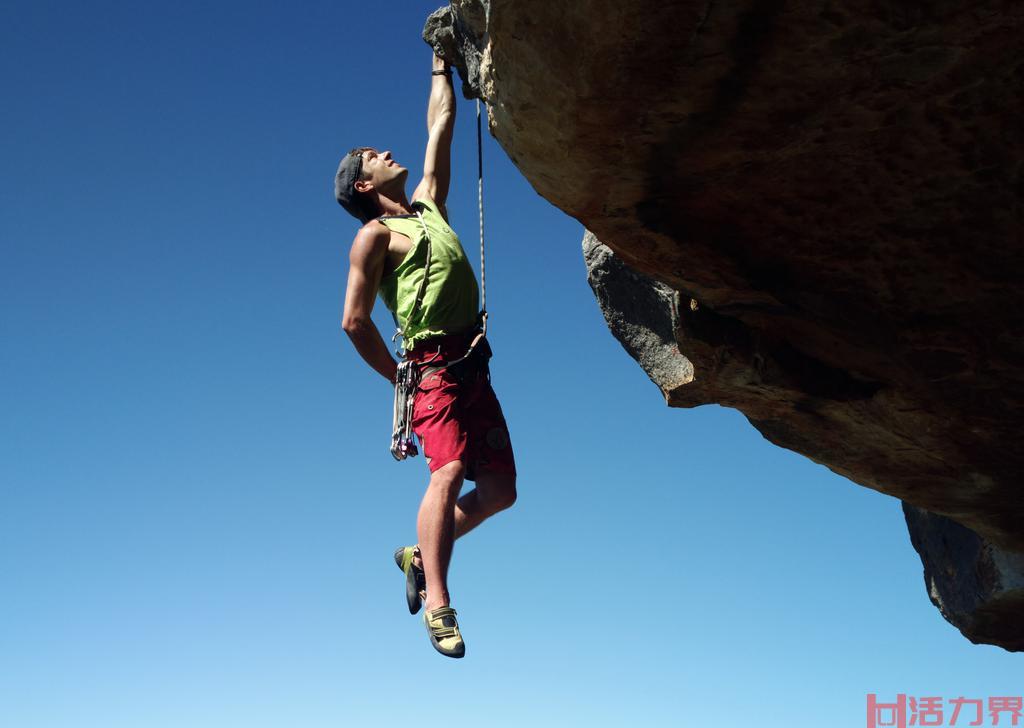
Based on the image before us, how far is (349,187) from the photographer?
201 inches

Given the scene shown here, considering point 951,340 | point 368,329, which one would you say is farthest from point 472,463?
point 951,340

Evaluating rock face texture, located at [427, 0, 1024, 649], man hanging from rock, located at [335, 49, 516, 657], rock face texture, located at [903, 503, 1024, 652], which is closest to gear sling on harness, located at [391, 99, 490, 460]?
man hanging from rock, located at [335, 49, 516, 657]

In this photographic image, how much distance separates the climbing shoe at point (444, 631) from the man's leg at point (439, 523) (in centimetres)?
8

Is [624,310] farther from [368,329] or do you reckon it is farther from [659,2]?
[659,2]

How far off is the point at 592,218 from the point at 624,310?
1785 mm

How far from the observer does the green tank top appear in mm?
4816

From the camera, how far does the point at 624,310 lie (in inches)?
219

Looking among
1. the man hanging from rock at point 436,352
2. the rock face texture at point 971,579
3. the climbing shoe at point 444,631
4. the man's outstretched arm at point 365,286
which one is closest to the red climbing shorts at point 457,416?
the man hanging from rock at point 436,352

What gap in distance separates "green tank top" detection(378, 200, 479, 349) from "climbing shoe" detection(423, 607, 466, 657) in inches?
46.8

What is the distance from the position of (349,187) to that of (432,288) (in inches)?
27.4

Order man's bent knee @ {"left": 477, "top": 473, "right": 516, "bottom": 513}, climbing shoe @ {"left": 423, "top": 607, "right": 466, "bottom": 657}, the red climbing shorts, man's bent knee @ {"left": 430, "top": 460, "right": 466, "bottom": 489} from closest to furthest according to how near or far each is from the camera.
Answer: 1. climbing shoe @ {"left": 423, "top": 607, "right": 466, "bottom": 657}
2. man's bent knee @ {"left": 430, "top": 460, "right": 466, "bottom": 489}
3. the red climbing shorts
4. man's bent knee @ {"left": 477, "top": 473, "right": 516, "bottom": 513}

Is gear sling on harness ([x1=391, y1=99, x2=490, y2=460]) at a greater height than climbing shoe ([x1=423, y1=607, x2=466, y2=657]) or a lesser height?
greater

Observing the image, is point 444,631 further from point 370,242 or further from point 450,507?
point 370,242

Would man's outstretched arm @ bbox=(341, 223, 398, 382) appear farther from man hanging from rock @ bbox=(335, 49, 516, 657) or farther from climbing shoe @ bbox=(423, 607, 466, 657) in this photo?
climbing shoe @ bbox=(423, 607, 466, 657)
